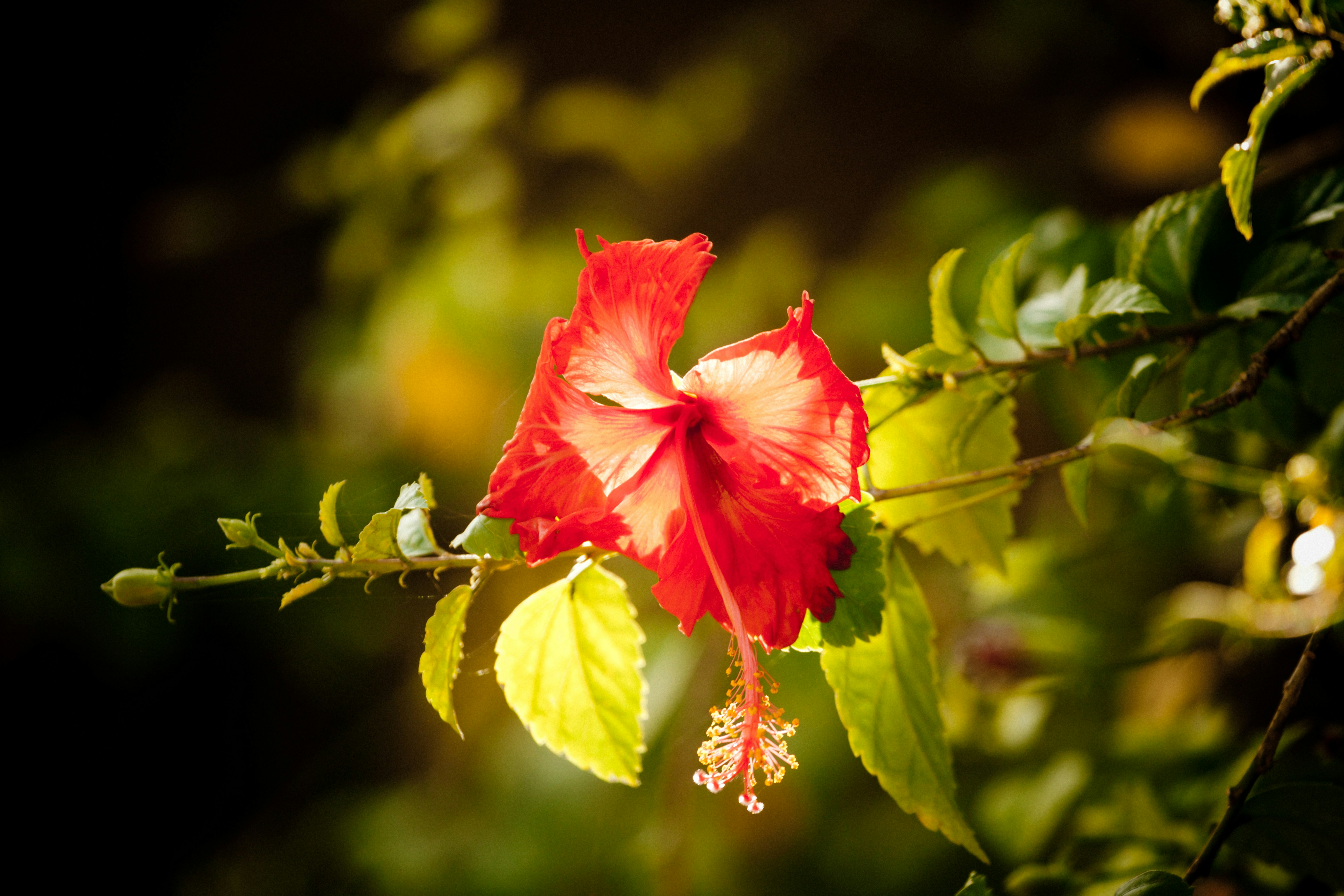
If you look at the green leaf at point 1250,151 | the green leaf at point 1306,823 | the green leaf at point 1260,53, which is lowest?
the green leaf at point 1306,823

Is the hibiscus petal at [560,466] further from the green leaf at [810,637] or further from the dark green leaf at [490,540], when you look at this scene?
the green leaf at [810,637]

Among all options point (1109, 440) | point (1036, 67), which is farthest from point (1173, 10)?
point (1109, 440)

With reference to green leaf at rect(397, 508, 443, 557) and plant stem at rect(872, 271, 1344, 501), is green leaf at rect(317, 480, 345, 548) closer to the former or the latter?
green leaf at rect(397, 508, 443, 557)

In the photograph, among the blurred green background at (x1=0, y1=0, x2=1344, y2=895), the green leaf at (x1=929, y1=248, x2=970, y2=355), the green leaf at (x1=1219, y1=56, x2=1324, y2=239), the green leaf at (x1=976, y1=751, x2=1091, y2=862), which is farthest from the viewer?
the blurred green background at (x1=0, y1=0, x2=1344, y2=895)

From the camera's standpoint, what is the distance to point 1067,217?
906 millimetres

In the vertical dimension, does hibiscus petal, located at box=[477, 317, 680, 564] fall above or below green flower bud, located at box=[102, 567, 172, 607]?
above

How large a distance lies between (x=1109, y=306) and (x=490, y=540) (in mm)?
435

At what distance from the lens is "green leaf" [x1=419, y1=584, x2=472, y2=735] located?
0.48 meters

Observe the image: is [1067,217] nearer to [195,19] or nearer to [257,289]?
[257,289]

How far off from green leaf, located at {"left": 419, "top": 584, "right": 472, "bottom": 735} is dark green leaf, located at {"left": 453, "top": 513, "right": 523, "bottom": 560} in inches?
1.0

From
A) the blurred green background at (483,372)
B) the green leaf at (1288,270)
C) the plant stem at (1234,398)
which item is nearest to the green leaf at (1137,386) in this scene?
the plant stem at (1234,398)

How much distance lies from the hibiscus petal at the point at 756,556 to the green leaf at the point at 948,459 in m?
0.07

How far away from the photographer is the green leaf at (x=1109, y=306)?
50 cm

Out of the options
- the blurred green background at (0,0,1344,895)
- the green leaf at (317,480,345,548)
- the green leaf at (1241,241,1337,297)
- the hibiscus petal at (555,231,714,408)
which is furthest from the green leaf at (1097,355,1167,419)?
the green leaf at (317,480,345,548)
